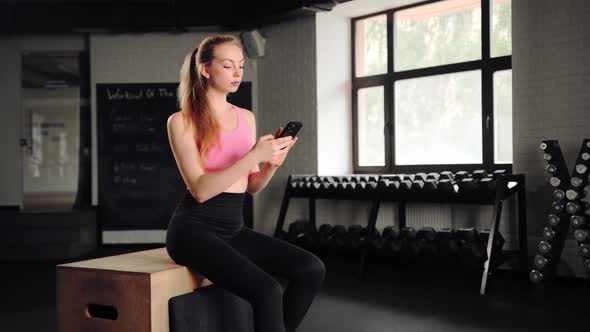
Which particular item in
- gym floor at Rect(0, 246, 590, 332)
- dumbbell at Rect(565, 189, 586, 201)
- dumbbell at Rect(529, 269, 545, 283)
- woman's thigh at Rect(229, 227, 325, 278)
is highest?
dumbbell at Rect(565, 189, 586, 201)

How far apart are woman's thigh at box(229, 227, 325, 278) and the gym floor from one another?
3.24ft

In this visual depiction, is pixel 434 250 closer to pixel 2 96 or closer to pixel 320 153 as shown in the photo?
pixel 320 153

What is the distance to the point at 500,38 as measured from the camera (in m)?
4.35

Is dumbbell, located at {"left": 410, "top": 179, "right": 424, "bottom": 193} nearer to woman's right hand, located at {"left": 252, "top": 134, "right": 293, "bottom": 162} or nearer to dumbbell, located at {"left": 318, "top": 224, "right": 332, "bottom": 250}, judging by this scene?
dumbbell, located at {"left": 318, "top": 224, "right": 332, "bottom": 250}

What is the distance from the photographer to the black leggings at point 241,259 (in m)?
1.60

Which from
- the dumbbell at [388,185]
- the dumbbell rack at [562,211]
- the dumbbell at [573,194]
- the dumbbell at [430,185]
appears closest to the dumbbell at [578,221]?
the dumbbell rack at [562,211]

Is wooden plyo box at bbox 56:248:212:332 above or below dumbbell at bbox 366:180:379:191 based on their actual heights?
below

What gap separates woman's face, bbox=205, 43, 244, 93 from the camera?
1767mm

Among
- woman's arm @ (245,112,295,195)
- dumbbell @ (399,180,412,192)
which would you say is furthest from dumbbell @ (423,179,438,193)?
woman's arm @ (245,112,295,195)

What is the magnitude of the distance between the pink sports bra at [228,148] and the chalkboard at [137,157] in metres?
3.90

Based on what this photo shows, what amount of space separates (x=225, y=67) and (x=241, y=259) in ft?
2.04

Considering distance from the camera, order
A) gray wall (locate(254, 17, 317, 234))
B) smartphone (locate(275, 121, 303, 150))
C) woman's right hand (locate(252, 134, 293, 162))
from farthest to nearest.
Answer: gray wall (locate(254, 17, 317, 234)), smartphone (locate(275, 121, 303, 150)), woman's right hand (locate(252, 134, 293, 162))

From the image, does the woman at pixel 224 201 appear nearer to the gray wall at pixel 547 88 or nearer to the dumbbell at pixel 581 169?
the dumbbell at pixel 581 169

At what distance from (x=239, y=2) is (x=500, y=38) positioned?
2.57m
